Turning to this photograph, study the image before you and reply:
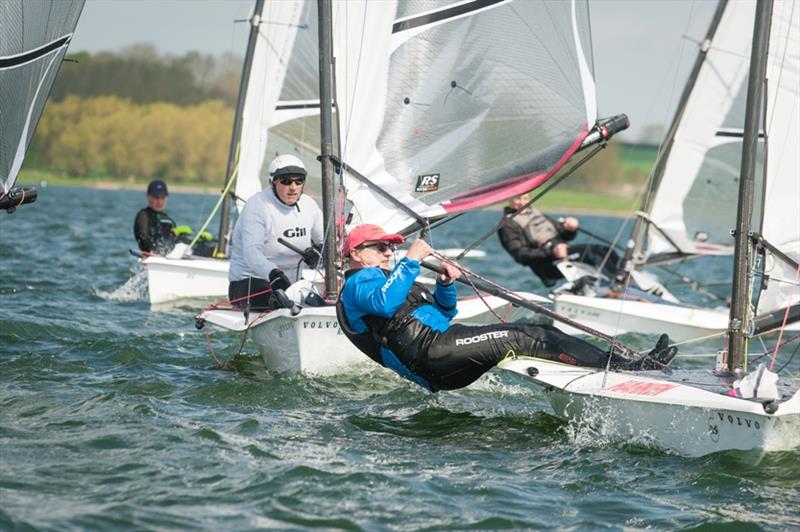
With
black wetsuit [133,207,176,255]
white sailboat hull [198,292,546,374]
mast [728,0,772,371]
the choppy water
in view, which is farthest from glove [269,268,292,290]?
black wetsuit [133,207,176,255]

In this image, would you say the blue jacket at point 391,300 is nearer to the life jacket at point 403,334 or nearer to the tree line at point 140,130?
the life jacket at point 403,334

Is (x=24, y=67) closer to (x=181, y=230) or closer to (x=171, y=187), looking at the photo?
(x=181, y=230)

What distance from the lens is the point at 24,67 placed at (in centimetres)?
791

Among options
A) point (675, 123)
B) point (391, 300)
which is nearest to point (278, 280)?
point (391, 300)

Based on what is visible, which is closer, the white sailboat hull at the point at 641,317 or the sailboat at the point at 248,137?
the white sailboat hull at the point at 641,317

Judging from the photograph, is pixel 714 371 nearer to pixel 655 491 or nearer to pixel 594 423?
pixel 594 423

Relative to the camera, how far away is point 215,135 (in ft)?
Answer: 219

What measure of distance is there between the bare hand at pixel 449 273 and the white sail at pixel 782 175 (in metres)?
2.21

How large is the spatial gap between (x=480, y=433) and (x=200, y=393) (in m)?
1.88

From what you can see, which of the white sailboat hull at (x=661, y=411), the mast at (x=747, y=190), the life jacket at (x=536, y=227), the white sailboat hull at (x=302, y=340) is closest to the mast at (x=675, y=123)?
the life jacket at (x=536, y=227)

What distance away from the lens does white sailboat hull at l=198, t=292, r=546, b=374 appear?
7711 mm

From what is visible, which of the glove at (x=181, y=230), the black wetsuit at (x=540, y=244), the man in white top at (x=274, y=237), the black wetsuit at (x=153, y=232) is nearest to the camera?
the man in white top at (x=274, y=237)

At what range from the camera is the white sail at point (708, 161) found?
12.5 meters

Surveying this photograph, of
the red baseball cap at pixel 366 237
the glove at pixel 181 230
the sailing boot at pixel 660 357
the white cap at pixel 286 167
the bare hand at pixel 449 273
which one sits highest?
the white cap at pixel 286 167
